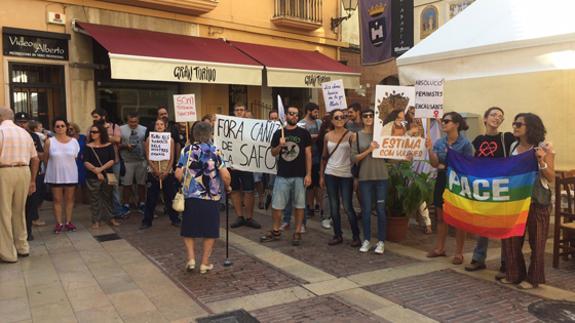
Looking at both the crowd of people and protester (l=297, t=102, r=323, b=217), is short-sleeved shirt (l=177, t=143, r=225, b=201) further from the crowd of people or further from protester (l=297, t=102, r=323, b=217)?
protester (l=297, t=102, r=323, b=217)

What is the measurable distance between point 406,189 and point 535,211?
188cm

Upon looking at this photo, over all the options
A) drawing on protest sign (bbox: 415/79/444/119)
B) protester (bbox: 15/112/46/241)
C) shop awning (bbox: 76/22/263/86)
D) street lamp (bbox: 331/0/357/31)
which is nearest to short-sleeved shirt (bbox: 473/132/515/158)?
drawing on protest sign (bbox: 415/79/444/119)

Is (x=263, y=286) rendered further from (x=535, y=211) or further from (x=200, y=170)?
(x=535, y=211)

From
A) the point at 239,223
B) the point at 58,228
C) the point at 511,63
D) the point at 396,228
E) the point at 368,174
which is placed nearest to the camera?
the point at 368,174

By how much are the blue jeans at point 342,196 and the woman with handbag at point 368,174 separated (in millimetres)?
251

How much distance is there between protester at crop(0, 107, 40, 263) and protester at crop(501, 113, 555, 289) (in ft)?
19.1

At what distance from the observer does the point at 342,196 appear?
268 inches

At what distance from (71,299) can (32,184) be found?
2441mm

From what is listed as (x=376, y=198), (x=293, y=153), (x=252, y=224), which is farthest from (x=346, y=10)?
(x=376, y=198)

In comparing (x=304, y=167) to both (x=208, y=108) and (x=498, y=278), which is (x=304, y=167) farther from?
(x=208, y=108)

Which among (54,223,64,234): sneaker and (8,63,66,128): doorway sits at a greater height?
(8,63,66,128): doorway

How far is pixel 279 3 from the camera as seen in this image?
14844 millimetres

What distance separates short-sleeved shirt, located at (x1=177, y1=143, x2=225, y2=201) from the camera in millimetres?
5430

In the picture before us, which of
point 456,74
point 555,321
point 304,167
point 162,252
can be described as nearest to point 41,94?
point 162,252
